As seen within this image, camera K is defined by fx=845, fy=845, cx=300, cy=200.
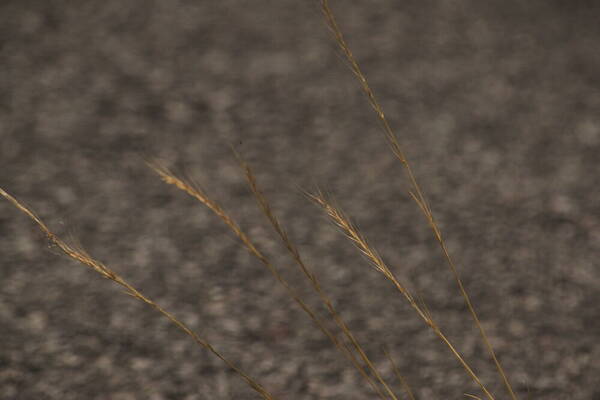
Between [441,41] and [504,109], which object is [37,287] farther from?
[441,41]

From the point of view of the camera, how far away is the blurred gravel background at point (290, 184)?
2.23 meters

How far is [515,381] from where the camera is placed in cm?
216

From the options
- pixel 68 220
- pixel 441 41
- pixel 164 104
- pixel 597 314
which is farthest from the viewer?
pixel 441 41

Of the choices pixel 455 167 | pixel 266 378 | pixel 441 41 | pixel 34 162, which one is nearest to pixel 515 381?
pixel 266 378

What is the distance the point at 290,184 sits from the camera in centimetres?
304

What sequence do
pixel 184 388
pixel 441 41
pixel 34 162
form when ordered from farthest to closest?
pixel 441 41 → pixel 34 162 → pixel 184 388

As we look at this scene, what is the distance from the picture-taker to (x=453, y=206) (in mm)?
2939

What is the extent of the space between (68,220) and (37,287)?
0.36 m

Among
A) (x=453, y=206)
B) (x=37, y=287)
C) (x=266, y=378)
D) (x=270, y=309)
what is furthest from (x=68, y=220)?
(x=453, y=206)

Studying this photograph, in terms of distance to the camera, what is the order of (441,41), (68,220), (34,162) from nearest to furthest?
(68,220) → (34,162) → (441,41)

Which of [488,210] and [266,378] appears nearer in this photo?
[266,378]

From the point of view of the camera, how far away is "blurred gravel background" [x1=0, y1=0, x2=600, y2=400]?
Answer: 2229mm

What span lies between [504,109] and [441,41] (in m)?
0.63

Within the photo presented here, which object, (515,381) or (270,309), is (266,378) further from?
(515,381)
